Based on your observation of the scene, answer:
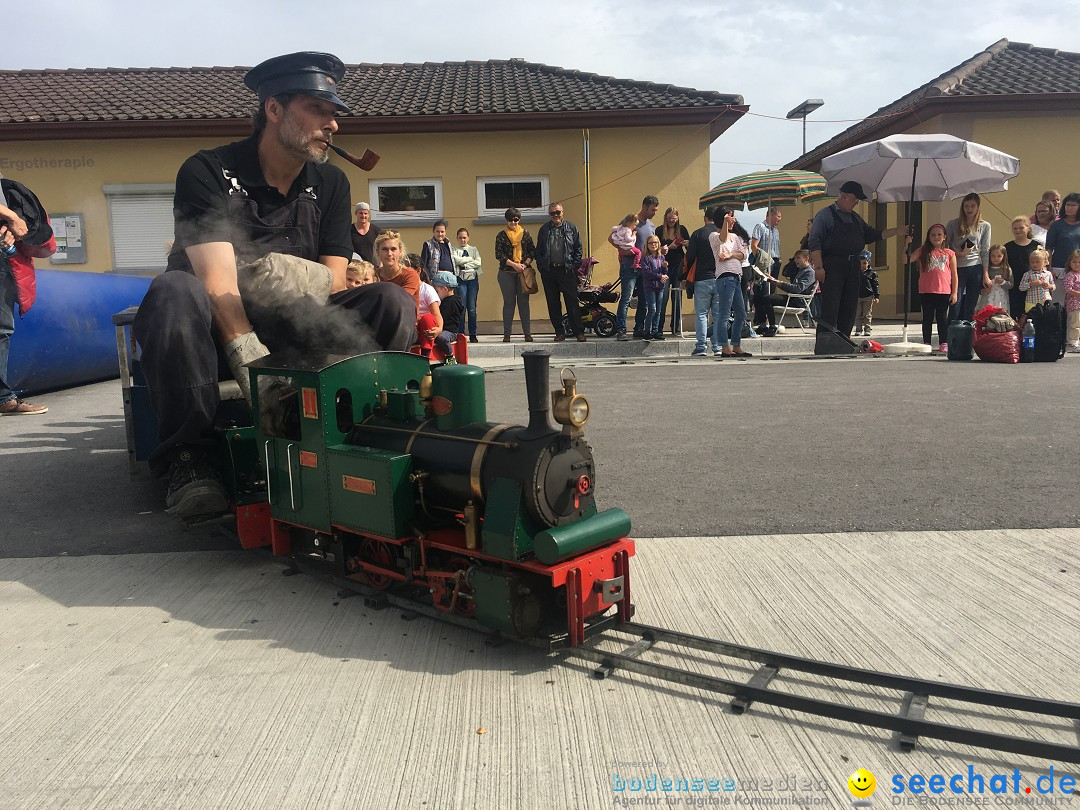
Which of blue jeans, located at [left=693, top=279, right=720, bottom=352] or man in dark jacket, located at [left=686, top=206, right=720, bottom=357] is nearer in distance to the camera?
man in dark jacket, located at [left=686, top=206, right=720, bottom=357]

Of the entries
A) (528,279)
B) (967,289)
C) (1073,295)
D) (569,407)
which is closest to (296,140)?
(569,407)

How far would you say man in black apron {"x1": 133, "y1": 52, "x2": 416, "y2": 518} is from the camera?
3357 millimetres

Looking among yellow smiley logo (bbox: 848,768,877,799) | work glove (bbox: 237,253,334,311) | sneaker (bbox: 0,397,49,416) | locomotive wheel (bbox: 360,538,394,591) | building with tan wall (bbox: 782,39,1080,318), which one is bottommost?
yellow smiley logo (bbox: 848,768,877,799)

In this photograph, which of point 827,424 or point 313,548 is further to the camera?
point 827,424

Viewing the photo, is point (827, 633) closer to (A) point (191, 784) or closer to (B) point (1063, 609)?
(B) point (1063, 609)

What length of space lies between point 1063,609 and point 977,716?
36.9 inches

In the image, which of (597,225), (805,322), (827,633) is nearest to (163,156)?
(597,225)

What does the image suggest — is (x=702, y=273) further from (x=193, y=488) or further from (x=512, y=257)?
(x=193, y=488)

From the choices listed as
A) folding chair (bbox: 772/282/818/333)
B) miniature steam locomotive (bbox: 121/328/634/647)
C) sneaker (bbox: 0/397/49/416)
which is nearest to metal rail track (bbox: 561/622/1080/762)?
miniature steam locomotive (bbox: 121/328/634/647)

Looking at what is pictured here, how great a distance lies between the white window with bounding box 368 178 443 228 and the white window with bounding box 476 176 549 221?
758mm

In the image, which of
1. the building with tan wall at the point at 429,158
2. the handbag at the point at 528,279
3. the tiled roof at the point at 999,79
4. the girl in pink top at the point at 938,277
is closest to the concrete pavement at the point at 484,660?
the girl in pink top at the point at 938,277

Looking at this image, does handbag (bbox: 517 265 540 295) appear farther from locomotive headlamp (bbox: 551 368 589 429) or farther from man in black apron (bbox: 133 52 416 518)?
locomotive headlamp (bbox: 551 368 589 429)

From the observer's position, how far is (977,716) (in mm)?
2252

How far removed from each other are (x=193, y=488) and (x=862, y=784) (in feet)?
8.92
